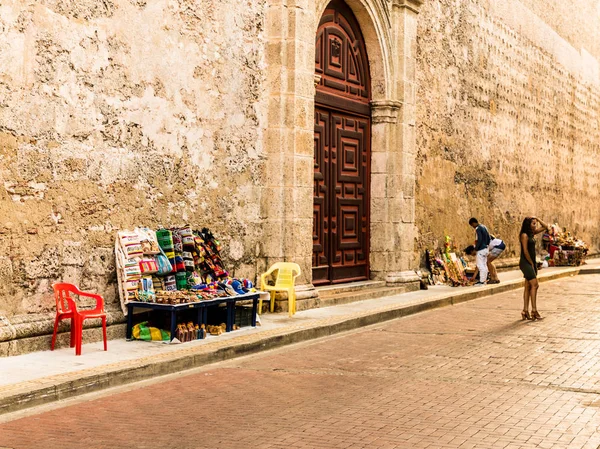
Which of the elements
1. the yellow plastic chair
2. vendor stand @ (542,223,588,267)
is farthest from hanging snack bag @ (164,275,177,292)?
vendor stand @ (542,223,588,267)

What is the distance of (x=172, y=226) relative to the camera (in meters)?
10.1

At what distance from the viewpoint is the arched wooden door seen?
13750mm

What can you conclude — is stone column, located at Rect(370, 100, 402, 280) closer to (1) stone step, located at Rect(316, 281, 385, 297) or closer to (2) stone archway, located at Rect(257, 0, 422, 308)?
(2) stone archway, located at Rect(257, 0, 422, 308)

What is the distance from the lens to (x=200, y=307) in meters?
9.29

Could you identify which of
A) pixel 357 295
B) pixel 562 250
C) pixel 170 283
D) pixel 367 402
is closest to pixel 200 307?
pixel 170 283

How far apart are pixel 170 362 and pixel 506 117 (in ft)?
51.3

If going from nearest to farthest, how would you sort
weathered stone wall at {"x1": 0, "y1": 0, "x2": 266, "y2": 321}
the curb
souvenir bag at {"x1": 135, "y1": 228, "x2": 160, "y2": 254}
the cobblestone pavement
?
the cobblestone pavement, the curb, weathered stone wall at {"x1": 0, "y1": 0, "x2": 266, "y2": 321}, souvenir bag at {"x1": 135, "y1": 228, "x2": 160, "y2": 254}

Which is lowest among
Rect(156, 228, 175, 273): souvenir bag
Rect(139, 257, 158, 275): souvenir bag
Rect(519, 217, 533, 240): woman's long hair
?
Rect(139, 257, 158, 275): souvenir bag

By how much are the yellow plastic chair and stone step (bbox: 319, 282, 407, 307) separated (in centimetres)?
95

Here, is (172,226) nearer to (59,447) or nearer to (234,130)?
(234,130)

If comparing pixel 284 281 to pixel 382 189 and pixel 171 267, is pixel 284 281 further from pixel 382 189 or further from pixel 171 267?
pixel 382 189

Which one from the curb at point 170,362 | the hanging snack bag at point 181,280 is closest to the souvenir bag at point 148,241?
the hanging snack bag at point 181,280

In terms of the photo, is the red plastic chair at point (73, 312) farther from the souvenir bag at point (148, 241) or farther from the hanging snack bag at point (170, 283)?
the hanging snack bag at point (170, 283)

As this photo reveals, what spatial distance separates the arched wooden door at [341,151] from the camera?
1375 centimetres
